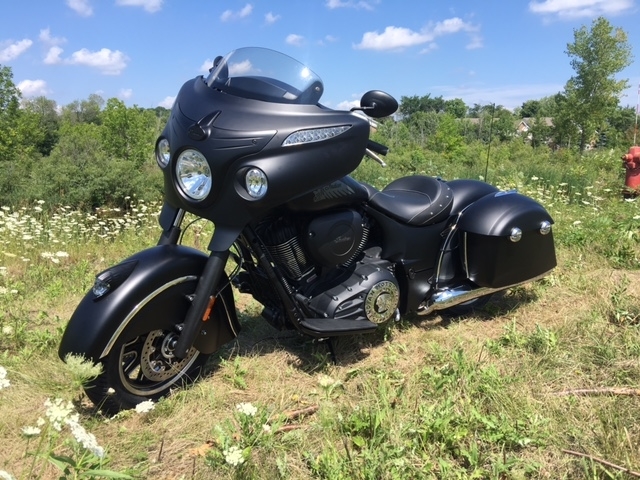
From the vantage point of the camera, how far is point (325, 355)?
3.17 meters

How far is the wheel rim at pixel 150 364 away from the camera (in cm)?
267

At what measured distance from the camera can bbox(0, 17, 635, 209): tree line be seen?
9188 millimetres

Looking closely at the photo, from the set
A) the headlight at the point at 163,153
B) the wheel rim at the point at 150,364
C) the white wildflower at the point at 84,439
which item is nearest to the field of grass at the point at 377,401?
the white wildflower at the point at 84,439

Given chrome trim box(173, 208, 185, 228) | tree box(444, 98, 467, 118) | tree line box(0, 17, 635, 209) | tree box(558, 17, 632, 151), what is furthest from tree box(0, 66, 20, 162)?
tree box(444, 98, 467, 118)

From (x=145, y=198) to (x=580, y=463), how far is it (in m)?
8.20

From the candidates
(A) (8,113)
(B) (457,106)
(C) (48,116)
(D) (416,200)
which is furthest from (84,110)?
(D) (416,200)

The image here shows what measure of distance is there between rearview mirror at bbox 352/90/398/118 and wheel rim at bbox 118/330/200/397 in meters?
1.51

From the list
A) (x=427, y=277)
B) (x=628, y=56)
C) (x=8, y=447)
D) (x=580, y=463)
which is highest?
(x=628, y=56)

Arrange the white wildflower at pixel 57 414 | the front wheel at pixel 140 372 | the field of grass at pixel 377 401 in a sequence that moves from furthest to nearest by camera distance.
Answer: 1. the front wheel at pixel 140 372
2. the field of grass at pixel 377 401
3. the white wildflower at pixel 57 414

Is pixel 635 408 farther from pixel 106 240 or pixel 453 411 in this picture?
pixel 106 240

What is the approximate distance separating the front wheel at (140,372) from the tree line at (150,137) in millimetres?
1885

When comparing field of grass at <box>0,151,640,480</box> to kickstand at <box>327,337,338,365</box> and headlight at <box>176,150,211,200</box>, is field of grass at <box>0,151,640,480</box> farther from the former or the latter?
headlight at <box>176,150,211,200</box>

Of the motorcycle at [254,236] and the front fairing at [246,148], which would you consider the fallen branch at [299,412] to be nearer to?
the motorcycle at [254,236]

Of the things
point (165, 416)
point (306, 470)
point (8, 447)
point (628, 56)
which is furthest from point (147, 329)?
point (628, 56)
